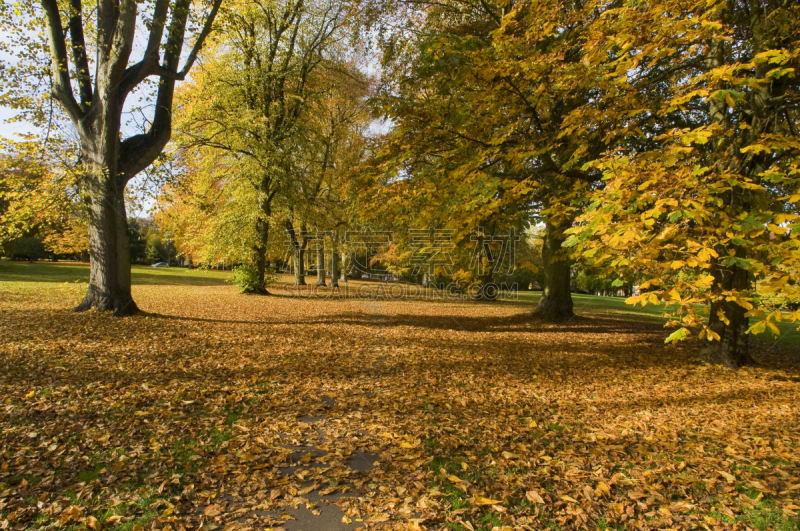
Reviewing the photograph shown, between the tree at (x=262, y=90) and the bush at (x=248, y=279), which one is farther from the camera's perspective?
the bush at (x=248, y=279)

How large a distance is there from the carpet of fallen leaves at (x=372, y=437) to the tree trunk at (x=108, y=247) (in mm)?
1205

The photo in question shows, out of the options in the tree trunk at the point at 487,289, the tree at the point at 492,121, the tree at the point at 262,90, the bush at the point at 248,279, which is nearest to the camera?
the tree at the point at 492,121

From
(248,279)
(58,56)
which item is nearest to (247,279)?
(248,279)

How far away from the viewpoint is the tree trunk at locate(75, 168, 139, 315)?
8781 mm

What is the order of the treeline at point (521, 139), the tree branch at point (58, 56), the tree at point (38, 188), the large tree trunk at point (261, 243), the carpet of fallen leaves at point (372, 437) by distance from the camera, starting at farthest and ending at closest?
the large tree trunk at point (261, 243) → the tree branch at point (58, 56) → the tree at point (38, 188) → the treeline at point (521, 139) → the carpet of fallen leaves at point (372, 437)

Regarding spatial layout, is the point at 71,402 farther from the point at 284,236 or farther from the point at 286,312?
the point at 284,236

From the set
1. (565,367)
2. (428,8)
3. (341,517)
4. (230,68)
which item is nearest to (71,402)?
(341,517)

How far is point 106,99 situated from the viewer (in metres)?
8.72

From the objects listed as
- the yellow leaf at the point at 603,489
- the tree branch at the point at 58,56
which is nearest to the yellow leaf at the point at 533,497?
the yellow leaf at the point at 603,489

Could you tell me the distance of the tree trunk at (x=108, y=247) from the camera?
878 centimetres

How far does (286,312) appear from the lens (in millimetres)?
12969

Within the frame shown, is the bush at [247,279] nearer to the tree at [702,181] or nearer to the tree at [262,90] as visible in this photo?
the tree at [262,90]

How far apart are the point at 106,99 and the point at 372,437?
362 inches

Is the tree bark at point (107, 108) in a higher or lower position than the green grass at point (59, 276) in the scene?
higher
